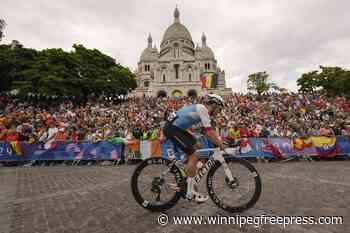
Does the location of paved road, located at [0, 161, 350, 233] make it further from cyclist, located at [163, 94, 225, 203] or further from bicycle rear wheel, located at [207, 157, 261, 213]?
cyclist, located at [163, 94, 225, 203]

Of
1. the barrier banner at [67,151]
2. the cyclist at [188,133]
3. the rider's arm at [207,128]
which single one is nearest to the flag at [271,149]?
the barrier banner at [67,151]

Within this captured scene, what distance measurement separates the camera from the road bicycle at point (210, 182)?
153 inches

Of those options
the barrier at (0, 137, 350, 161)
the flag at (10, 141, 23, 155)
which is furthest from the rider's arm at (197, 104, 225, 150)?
the flag at (10, 141, 23, 155)

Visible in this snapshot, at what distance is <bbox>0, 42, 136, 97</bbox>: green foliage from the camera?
101 ft

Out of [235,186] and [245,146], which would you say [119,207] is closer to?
[235,186]

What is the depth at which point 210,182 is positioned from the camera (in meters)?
3.94

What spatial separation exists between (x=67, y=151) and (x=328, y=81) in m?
59.8

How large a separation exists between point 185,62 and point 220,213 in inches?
3384

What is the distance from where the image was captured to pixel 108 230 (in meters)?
3.24

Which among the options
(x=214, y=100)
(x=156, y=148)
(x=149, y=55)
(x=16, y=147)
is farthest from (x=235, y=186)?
(x=149, y=55)

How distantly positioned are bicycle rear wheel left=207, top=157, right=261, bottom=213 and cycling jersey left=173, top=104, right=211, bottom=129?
772mm

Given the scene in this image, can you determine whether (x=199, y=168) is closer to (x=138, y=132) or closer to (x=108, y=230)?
(x=108, y=230)

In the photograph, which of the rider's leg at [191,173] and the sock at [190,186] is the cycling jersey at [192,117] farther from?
the sock at [190,186]

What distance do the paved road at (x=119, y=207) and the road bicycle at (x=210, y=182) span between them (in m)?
0.19
